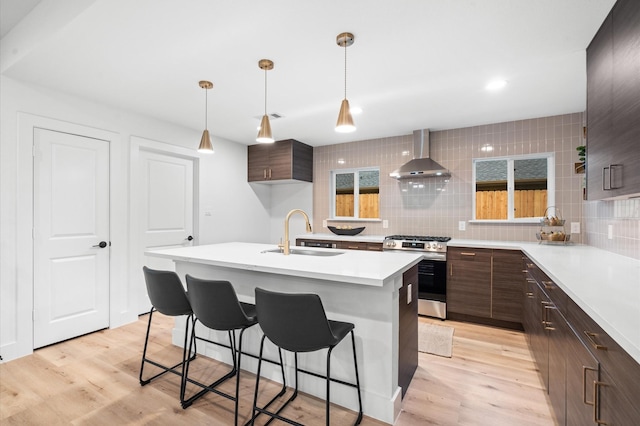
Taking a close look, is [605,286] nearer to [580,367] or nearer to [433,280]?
[580,367]

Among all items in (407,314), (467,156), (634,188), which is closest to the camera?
(634,188)

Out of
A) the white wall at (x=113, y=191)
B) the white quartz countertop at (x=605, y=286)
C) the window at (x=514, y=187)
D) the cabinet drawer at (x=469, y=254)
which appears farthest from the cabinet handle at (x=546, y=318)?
the white wall at (x=113, y=191)

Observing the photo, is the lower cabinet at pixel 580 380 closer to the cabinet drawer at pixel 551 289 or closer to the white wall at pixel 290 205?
the cabinet drawer at pixel 551 289

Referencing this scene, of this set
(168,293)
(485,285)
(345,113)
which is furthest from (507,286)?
(168,293)

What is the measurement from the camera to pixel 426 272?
12.1 ft

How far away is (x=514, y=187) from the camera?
3928mm

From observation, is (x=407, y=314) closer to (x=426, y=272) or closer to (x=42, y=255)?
(x=426, y=272)

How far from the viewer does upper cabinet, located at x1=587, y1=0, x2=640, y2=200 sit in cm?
149

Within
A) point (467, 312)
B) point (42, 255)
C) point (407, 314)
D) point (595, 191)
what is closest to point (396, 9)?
point (595, 191)

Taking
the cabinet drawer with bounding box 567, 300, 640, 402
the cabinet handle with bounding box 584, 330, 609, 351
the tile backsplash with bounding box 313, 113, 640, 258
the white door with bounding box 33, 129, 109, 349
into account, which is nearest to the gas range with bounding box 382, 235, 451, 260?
the tile backsplash with bounding box 313, 113, 640, 258

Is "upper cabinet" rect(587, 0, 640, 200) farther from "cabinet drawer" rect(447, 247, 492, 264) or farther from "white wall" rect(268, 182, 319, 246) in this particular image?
"white wall" rect(268, 182, 319, 246)

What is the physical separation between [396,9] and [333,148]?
11.2 feet

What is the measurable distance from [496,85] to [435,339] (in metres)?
2.46

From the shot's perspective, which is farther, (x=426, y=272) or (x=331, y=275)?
(x=426, y=272)
